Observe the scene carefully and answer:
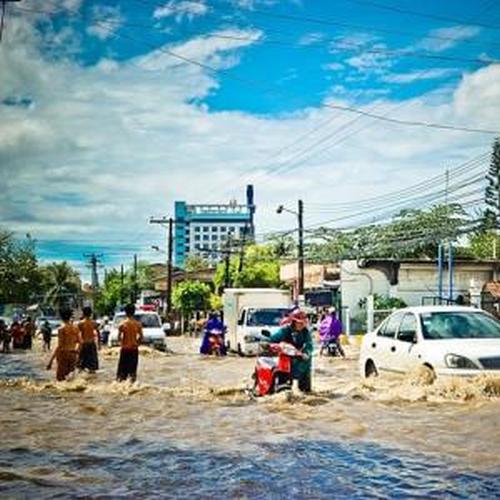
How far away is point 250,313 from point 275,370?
1581 cm

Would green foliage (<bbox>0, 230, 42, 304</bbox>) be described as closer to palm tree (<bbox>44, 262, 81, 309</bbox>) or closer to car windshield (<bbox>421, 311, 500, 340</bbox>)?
palm tree (<bbox>44, 262, 81, 309</bbox>)

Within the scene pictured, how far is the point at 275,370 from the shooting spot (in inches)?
498

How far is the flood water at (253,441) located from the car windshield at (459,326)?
90cm

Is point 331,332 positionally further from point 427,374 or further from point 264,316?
point 427,374

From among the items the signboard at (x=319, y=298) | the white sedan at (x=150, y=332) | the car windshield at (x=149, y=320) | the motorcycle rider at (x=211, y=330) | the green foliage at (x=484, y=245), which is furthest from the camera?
the green foliage at (x=484, y=245)

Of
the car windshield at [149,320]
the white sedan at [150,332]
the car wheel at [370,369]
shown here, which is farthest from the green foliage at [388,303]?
the car wheel at [370,369]

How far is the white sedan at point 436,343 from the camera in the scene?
11984 mm

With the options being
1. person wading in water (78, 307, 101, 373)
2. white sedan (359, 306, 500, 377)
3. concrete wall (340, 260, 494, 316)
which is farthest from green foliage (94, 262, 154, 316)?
white sedan (359, 306, 500, 377)

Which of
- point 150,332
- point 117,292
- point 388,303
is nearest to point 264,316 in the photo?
point 150,332

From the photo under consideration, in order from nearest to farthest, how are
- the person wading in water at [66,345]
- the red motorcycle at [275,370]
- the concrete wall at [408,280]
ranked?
1. the red motorcycle at [275,370]
2. the person wading in water at [66,345]
3. the concrete wall at [408,280]

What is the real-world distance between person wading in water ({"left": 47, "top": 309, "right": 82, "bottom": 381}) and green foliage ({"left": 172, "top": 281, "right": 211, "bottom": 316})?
47388mm

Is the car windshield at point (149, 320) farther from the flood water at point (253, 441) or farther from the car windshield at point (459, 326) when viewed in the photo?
the car windshield at point (459, 326)

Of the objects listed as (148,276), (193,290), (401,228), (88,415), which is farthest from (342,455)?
(148,276)

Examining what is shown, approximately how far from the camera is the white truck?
27953 millimetres
